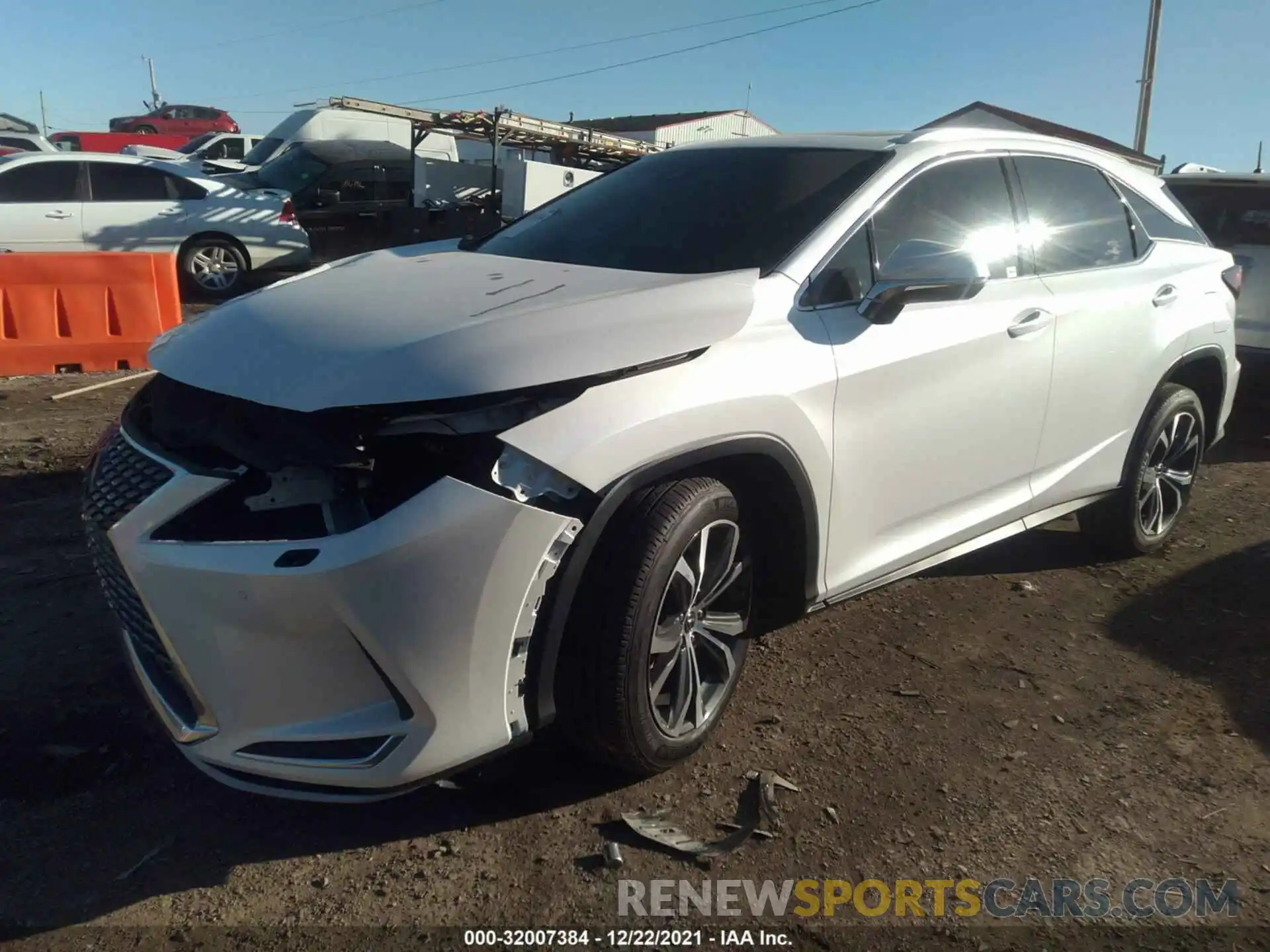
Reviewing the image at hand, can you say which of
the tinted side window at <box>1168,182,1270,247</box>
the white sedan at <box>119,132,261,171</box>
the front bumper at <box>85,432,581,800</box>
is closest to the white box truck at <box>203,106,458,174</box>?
the white sedan at <box>119,132,261,171</box>

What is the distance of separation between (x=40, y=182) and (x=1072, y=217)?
414 inches

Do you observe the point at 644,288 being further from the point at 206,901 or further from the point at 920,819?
the point at 206,901

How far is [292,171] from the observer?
45.5 feet

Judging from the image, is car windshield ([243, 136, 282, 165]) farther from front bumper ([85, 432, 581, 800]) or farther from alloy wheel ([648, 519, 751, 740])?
front bumper ([85, 432, 581, 800])

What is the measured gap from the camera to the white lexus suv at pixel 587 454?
2.27 metres

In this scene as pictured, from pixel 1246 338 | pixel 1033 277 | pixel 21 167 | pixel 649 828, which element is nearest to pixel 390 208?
pixel 21 167

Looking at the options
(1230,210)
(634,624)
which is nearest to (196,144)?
(1230,210)

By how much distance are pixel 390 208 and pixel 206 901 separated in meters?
13.2

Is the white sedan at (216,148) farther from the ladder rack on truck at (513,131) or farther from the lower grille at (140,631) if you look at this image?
the lower grille at (140,631)

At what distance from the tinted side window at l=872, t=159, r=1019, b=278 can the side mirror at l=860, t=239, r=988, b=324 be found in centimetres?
12

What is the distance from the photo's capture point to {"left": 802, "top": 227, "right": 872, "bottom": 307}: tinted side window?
3.02 m

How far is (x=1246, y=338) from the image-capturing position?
21.7 ft

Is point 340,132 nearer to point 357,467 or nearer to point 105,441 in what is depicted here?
point 105,441

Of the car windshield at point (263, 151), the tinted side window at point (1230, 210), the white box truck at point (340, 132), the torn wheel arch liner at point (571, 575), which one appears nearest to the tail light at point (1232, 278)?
the tinted side window at point (1230, 210)
